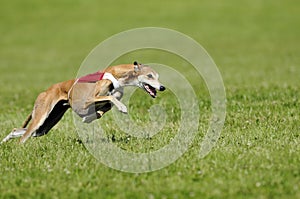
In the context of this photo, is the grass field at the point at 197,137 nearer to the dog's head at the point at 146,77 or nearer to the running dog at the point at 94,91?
the running dog at the point at 94,91

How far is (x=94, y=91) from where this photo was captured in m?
9.74

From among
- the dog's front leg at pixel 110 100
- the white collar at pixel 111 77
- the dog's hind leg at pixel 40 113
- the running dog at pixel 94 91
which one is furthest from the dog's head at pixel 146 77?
the dog's hind leg at pixel 40 113

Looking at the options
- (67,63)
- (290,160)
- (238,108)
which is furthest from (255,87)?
(67,63)

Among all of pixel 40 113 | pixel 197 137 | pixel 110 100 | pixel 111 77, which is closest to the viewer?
pixel 110 100

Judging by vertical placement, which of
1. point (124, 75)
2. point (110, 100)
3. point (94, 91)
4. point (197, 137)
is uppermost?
point (124, 75)

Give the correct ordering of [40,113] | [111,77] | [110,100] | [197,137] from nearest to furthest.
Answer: [110,100] < [197,137] < [111,77] < [40,113]

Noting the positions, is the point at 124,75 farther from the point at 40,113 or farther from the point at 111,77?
the point at 40,113

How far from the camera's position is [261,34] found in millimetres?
38375

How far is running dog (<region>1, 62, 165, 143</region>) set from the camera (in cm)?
972

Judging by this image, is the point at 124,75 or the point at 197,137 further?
the point at 124,75

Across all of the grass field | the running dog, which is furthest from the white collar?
the grass field

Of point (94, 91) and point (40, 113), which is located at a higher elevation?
point (94, 91)

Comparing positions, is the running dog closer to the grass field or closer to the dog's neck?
the dog's neck

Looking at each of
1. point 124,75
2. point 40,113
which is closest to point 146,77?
point 124,75
